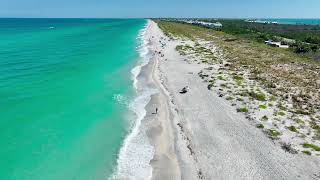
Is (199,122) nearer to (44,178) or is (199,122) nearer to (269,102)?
(269,102)

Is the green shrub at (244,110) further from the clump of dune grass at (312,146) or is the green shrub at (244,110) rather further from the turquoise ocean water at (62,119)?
the turquoise ocean water at (62,119)

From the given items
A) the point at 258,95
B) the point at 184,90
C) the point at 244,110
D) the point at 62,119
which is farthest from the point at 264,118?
the point at 62,119

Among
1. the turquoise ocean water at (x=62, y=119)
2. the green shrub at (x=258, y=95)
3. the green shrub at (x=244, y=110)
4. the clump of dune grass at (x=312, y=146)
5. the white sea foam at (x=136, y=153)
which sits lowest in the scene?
the turquoise ocean water at (x=62, y=119)

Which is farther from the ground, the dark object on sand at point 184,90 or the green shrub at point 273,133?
the green shrub at point 273,133

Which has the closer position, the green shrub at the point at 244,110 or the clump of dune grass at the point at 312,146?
the clump of dune grass at the point at 312,146

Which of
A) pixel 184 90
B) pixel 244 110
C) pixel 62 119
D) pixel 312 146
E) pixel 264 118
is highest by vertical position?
pixel 312 146

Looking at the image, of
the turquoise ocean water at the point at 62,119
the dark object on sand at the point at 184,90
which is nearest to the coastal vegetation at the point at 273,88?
the dark object on sand at the point at 184,90

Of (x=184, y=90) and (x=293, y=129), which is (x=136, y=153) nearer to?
(x=293, y=129)

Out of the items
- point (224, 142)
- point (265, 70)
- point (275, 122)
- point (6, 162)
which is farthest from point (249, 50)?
point (6, 162)
